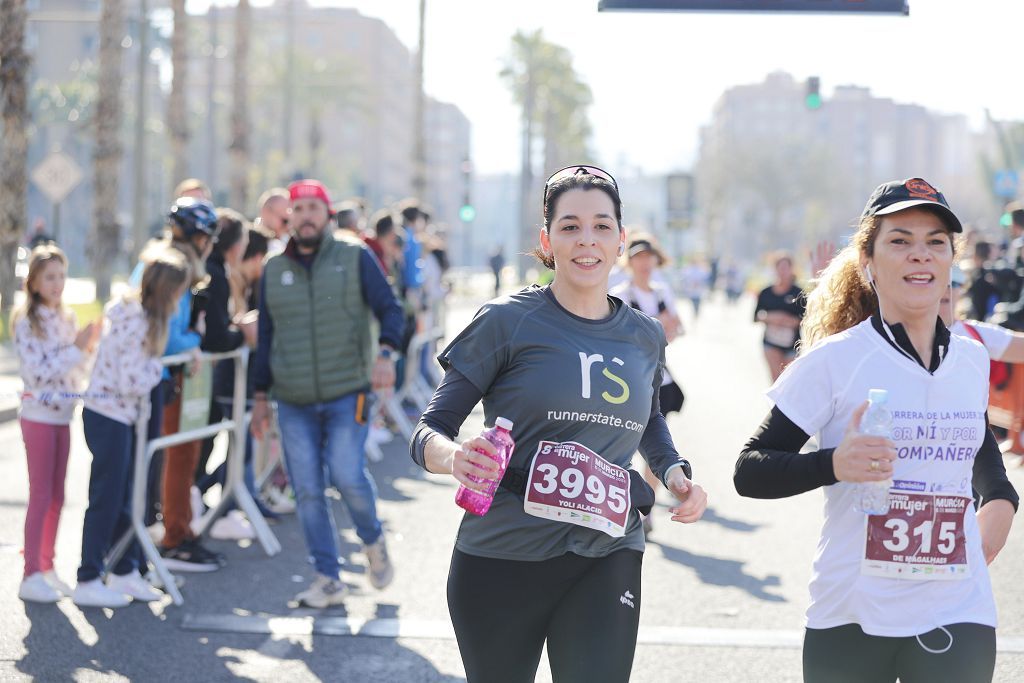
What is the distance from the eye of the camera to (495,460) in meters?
3.29

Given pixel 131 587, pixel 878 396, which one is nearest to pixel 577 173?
pixel 878 396

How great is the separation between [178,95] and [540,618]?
27.9 meters

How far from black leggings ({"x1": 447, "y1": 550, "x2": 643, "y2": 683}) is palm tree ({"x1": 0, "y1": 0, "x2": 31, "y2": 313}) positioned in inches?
797

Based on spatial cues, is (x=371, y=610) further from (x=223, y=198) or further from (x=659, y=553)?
(x=223, y=198)

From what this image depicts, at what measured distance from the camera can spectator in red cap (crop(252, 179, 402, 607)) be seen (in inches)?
275

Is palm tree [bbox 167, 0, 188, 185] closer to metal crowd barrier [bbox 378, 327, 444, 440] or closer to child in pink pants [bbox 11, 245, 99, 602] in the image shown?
metal crowd barrier [bbox 378, 327, 444, 440]

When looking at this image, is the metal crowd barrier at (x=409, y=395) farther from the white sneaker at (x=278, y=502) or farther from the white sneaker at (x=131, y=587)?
the white sneaker at (x=131, y=587)

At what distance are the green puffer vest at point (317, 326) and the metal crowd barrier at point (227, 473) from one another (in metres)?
0.61

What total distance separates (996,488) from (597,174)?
135cm

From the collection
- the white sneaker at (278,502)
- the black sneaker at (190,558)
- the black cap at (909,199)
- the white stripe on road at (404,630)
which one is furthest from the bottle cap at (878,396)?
the white sneaker at (278,502)

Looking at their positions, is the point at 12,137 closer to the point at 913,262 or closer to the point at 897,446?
the point at 913,262

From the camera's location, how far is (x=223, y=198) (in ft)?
118

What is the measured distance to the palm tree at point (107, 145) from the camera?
84.3 feet

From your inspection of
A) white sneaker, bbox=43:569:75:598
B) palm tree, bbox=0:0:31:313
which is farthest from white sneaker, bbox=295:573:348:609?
palm tree, bbox=0:0:31:313
